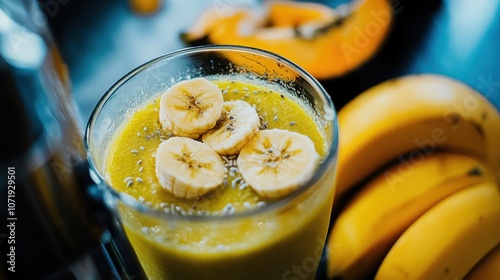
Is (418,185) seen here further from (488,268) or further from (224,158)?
(224,158)

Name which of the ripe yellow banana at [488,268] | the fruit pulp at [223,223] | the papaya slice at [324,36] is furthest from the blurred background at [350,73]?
the fruit pulp at [223,223]

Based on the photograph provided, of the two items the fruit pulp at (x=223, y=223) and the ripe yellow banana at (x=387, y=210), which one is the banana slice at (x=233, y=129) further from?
the ripe yellow banana at (x=387, y=210)

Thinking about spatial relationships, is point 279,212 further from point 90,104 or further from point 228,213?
point 90,104

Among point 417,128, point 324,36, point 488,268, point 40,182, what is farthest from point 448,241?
point 40,182

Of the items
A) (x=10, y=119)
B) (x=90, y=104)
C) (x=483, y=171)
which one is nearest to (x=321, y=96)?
(x=483, y=171)

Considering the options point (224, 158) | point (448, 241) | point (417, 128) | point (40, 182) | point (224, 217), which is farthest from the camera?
point (40, 182)

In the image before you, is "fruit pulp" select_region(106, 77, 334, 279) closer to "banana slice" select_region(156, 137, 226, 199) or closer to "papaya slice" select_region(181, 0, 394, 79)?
"banana slice" select_region(156, 137, 226, 199)
